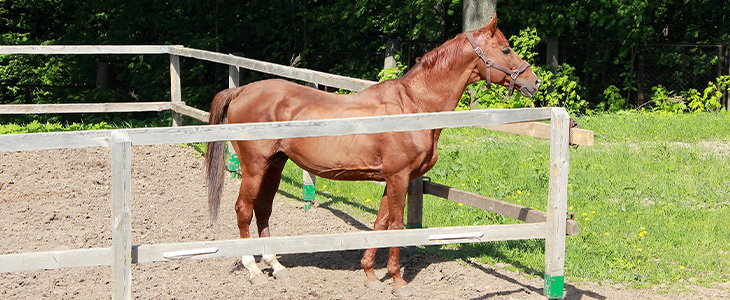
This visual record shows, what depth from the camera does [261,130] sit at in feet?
12.7

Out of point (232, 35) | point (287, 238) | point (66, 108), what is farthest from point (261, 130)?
point (232, 35)

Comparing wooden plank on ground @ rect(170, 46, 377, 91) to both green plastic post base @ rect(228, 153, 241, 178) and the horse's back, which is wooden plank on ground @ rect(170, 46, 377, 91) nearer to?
the horse's back

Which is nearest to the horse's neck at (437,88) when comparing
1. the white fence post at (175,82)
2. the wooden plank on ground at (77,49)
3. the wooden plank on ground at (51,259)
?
the wooden plank on ground at (51,259)

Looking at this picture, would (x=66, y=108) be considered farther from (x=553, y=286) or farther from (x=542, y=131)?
(x=553, y=286)

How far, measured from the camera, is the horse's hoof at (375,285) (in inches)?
214

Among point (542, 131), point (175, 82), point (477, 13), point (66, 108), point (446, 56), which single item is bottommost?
point (66, 108)

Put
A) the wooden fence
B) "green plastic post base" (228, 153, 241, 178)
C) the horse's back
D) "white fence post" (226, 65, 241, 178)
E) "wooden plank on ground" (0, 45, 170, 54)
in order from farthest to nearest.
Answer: "wooden plank on ground" (0, 45, 170, 54), "green plastic post base" (228, 153, 241, 178), "white fence post" (226, 65, 241, 178), the horse's back, the wooden fence

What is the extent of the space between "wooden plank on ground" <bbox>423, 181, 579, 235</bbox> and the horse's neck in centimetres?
69

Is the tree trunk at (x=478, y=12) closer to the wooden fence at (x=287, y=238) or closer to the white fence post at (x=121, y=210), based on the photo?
the wooden fence at (x=287, y=238)

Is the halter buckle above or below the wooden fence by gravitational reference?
above

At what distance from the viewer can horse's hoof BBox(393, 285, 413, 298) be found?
529cm

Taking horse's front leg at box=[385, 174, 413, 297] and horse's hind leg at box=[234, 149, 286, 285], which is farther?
horse's hind leg at box=[234, 149, 286, 285]

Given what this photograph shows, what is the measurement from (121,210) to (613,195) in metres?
5.45

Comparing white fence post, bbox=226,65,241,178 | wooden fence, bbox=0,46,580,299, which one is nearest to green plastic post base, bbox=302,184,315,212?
white fence post, bbox=226,65,241,178
